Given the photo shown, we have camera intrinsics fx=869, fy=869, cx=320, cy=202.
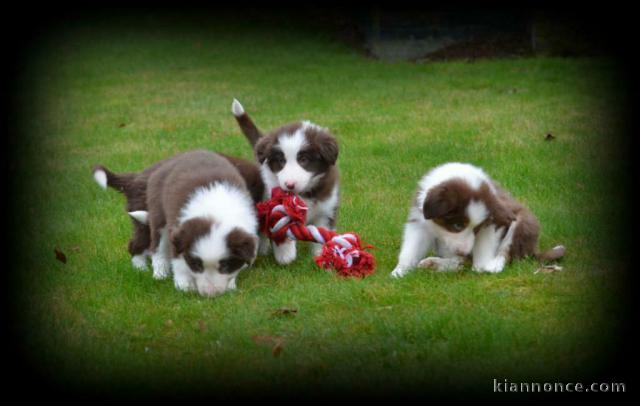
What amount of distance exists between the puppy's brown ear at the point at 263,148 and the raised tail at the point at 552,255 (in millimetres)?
2249

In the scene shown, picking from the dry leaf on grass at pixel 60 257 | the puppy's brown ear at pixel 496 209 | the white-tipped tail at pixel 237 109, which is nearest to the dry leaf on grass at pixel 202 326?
the dry leaf on grass at pixel 60 257

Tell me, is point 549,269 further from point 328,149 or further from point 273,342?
point 273,342

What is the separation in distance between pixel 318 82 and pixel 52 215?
7500 mm

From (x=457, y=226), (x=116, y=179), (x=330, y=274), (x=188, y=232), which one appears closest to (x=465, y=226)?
(x=457, y=226)

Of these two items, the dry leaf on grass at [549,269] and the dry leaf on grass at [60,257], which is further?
the dry leaf on grass at [60,257]

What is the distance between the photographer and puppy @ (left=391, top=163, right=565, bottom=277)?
6199 millimetres

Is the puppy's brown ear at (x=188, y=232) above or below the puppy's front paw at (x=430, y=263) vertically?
below

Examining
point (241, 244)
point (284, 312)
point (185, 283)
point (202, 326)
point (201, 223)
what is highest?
point (201, 223)

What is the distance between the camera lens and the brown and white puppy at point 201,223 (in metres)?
5.93

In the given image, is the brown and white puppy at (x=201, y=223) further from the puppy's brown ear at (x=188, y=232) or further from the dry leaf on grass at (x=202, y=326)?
the dry leaf on grass at (x=202, y=326)

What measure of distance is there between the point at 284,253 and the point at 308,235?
0.25 meters

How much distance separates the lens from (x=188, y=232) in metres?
A: 5.95

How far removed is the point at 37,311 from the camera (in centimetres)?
592

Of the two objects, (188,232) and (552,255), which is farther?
(552,255)
